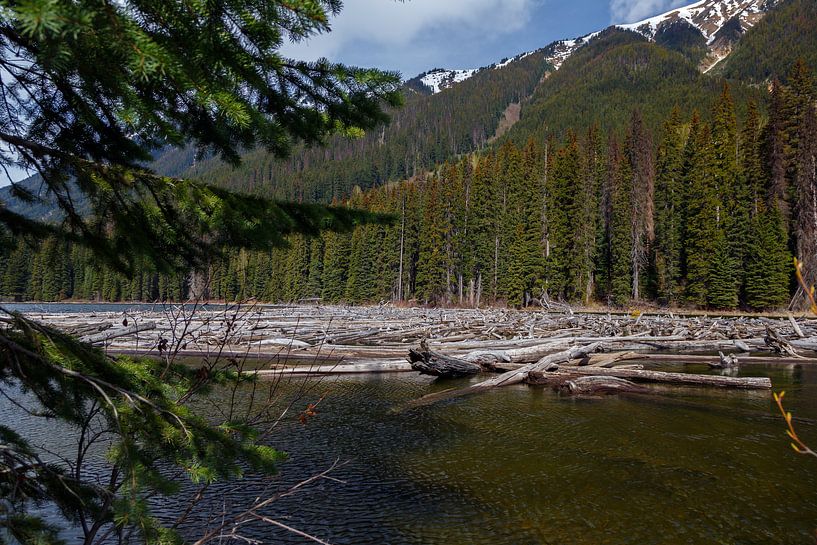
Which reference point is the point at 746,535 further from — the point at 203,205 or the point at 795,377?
the point at 795,377

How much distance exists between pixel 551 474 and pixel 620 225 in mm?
44031

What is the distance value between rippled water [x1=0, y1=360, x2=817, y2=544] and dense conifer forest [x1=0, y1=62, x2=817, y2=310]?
74.5 ft

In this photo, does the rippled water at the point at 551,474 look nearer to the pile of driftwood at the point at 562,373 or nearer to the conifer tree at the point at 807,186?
the pile of driftwood at the point at 562,373

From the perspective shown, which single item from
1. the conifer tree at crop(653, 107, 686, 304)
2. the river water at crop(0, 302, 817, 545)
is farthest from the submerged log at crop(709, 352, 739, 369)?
the conifer tree at crop(653, 107, 686, 304)

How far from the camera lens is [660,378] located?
1260cm

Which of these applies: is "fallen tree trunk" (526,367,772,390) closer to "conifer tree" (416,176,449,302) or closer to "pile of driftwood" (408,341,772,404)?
"pile of driftwood" (408,341,772,404)

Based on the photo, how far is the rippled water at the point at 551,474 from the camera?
5457 mm

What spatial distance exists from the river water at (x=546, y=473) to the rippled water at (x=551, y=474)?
2 centimetres

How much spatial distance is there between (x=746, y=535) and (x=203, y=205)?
21.8ft

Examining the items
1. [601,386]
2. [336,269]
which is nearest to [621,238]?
[336,269]

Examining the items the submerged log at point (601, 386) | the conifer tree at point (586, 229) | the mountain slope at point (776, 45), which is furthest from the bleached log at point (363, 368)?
the mountain slope at point (776, 45)

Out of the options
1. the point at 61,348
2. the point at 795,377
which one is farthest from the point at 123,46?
the point at 795,377

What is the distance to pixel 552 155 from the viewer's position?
5816cm

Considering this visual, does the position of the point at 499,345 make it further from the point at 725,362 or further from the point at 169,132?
the point at 169,132
